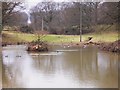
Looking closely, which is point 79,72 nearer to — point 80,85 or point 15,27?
point 80,85

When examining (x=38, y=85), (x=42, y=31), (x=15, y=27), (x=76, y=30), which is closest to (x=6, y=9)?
(x=15, y=27)

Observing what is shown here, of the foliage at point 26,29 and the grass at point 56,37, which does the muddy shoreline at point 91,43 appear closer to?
the grass at point 56,37

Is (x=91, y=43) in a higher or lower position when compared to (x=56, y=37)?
lower

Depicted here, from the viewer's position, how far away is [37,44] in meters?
7.96

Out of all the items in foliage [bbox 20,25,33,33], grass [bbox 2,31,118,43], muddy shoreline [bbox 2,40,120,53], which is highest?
foliage [bbox 20,25,33,33]

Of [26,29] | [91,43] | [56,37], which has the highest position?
[26,29]

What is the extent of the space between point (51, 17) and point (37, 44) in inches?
59.3

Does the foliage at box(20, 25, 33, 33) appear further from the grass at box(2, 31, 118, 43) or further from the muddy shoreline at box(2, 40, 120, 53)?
the muddy shoreline at box(2, 40, 120, 53)

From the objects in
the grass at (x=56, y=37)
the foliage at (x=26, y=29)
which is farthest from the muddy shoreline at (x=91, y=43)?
the foliage at (x=26, y=29)

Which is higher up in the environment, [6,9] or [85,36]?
[6,9]

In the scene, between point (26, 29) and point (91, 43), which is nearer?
point (26, 29)

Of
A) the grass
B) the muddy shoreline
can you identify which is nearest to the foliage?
the grass

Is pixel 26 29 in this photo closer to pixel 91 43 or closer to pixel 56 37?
pixel 56 37

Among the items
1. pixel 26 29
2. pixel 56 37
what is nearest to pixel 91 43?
pixel 56 37
